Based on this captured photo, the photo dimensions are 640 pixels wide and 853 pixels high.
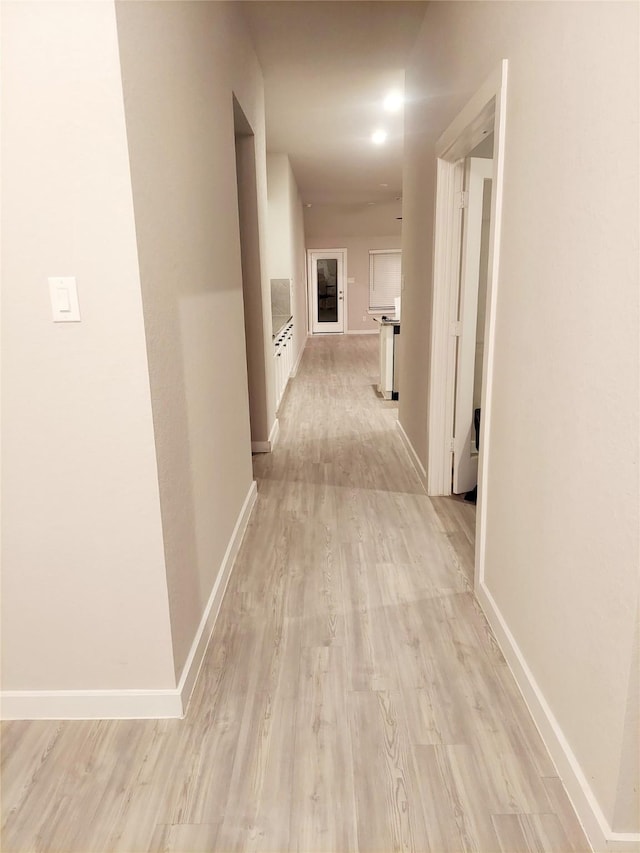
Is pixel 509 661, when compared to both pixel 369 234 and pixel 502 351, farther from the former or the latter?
pixel 369 234

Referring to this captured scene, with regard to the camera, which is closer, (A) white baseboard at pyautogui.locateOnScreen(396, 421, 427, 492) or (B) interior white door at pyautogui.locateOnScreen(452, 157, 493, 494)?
(B) interior white door at pyautogui.locateOnScreen(452, 157, 493, 494)

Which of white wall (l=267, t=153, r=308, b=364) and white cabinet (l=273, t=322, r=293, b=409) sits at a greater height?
white wall (l=267, t=153, r=308, b=364)

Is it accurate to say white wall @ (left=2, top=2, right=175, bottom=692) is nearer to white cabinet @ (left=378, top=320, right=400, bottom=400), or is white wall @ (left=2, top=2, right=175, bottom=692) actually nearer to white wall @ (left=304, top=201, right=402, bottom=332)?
white cabinet @ (left=378, top=320, right=400, bottom=400)

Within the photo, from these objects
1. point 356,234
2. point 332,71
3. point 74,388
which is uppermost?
point 332,71

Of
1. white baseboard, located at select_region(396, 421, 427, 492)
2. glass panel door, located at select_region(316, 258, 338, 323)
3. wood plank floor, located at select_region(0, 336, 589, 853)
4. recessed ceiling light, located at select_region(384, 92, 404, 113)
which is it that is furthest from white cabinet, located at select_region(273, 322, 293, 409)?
glass panel door, located at select_region(316, 258, 338, 323)

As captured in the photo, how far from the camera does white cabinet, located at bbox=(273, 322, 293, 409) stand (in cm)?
563

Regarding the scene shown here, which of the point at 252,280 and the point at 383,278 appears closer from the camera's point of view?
the point at 252,280

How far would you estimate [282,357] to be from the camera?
6.27 meters

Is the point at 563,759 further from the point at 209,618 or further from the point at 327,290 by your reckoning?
the point at 327,290

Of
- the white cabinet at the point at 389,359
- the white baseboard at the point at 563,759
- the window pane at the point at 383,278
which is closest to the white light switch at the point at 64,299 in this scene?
the white baseboard at the point at 563,759

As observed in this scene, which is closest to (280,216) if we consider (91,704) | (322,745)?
(91,704)

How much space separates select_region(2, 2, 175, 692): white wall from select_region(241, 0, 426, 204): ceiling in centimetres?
234

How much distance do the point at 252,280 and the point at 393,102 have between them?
2258mm

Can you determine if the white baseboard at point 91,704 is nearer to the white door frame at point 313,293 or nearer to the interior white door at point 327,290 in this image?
the white door frame at point 313,293
